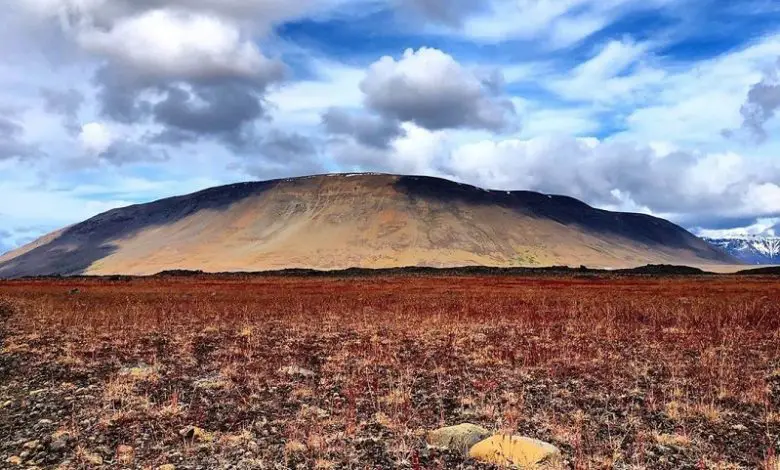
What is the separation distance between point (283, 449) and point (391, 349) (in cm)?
983

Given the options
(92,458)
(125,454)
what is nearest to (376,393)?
(125,454)

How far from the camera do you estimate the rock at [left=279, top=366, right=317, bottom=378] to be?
49.5 ft

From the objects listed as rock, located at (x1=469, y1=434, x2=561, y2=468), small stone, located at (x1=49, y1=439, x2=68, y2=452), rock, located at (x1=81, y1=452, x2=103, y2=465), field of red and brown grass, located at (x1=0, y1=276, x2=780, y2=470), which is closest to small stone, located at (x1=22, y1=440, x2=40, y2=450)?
field of red and brown grass, located at (x1=0, y1=276, x2=780, y2=470)

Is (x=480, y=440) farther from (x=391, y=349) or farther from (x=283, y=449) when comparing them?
(x=391, y=349)

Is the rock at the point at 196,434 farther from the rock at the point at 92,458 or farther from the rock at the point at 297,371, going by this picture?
the rock at the point at 297,371

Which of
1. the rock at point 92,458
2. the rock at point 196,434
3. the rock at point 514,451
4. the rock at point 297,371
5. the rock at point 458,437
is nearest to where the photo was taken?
the rock at point 514,451

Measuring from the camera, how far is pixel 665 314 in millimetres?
30406

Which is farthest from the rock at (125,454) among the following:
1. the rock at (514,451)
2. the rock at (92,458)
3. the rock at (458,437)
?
the rock at (514,451)

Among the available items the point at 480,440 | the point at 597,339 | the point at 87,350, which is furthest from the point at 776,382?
the point at 87,350

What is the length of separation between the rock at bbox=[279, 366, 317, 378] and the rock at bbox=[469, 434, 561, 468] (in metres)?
6.98

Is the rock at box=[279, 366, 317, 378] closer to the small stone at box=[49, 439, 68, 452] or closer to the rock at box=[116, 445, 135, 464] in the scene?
the rock at box=[116, 445, 135, 464]

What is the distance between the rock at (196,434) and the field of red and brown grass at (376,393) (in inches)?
1.2

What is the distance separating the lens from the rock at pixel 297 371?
49.5ft

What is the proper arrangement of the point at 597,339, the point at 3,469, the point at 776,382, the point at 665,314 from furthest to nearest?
1. the point at 665,314
2. the point at 597,339
3. the point at 776,382
4. the point at 3,469
